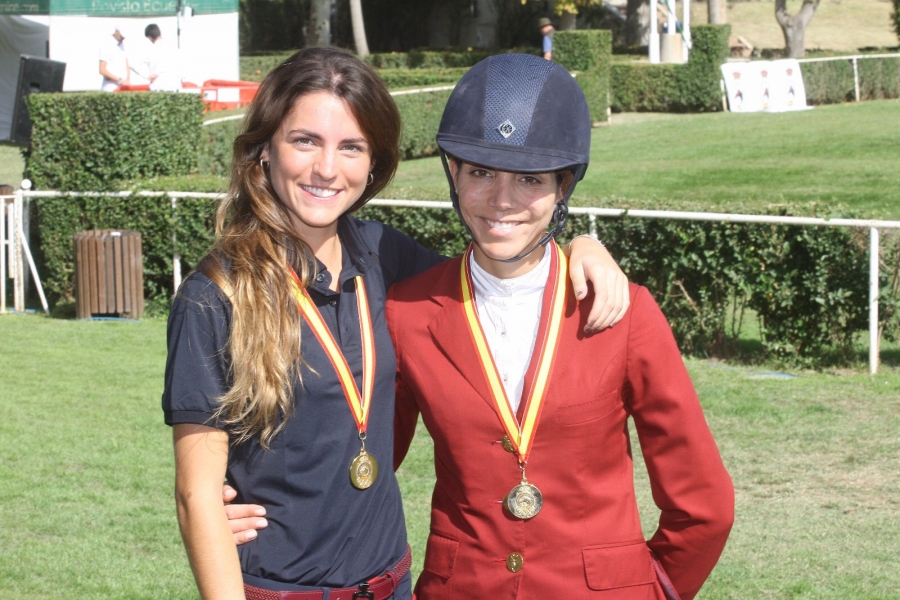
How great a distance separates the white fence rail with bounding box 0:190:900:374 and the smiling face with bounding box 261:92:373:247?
248 inches

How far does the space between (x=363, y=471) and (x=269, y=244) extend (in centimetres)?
57

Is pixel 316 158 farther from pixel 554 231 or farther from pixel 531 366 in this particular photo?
pixel 531 366

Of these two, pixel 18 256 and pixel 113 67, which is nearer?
pixel 18 256

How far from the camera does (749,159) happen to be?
65.6ft

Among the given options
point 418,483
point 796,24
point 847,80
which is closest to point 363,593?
point 418,483

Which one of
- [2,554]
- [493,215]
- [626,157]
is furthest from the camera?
[626,157]

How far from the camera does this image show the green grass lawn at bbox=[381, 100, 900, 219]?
16781mm

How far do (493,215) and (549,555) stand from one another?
788mm

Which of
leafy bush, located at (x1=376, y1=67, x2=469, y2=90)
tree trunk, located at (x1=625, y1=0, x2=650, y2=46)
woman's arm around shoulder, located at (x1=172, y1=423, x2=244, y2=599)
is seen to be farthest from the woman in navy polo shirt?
tree trunk, located at (x1=625, y1=0, x2=650, y2=46)

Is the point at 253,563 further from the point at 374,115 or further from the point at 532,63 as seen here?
the point at 532,63

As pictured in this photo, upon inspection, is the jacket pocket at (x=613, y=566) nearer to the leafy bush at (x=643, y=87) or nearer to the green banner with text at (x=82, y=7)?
the green banner with text at (x=82, y=7)

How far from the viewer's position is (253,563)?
97.8 inches

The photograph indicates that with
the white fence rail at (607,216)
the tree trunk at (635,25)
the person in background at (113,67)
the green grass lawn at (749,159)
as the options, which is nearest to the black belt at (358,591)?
the white fence rail at (607,216)

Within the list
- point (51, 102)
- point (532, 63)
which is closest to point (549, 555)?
point (532, 63)
